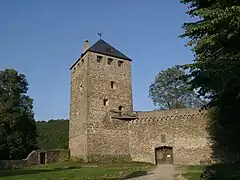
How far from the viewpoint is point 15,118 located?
28.5m

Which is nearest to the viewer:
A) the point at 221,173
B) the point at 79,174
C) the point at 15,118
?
the point at 221,173

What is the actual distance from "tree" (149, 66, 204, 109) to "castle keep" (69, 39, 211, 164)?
12.6 m

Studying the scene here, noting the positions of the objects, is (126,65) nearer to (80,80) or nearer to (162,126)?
(80,80)

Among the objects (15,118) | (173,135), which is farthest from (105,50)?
(15,118)

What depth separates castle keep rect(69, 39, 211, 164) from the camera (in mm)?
25141

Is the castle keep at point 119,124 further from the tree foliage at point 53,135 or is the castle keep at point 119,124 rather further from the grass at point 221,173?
the tree foliage at point 53,135

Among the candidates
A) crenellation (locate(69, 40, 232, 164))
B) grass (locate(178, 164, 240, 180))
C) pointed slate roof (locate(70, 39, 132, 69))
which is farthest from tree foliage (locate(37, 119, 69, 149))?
grass (locate(178, 164, 240, 180))

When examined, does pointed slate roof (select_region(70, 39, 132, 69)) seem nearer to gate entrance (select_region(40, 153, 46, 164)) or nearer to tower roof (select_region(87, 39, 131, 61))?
tower roof (select_region(87, 39, 131, 61))

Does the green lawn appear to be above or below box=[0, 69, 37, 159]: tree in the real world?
below

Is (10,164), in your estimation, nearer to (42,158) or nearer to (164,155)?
(42,158)

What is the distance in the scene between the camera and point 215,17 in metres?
8.52

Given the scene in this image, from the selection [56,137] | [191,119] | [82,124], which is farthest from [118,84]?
[56,137]

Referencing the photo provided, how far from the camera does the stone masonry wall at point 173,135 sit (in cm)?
2472

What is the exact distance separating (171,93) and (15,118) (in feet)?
64.6
